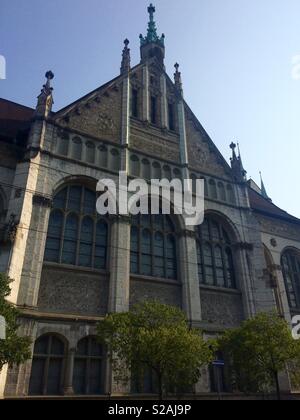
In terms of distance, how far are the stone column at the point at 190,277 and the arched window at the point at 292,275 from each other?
804cm

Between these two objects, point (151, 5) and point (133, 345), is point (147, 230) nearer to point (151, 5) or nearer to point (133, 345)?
point (133, 345)

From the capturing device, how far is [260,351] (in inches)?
525

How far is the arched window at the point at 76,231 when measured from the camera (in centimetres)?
1612

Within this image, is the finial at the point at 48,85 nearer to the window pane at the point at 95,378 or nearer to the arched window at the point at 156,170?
the arched window at the point at 156,170

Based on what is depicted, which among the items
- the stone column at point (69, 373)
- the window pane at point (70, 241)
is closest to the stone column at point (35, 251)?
the window pane at point (70, 241)

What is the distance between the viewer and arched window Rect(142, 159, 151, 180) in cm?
2005

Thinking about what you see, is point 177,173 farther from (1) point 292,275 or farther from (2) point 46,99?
(1) point 292,275

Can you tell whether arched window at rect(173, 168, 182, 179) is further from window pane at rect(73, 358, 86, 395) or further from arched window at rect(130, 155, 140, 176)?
window pane at rect(73, 358, 86, 395)

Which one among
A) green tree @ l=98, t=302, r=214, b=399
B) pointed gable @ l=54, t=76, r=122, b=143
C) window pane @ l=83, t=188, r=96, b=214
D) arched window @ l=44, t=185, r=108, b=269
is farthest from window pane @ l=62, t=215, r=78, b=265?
Answer: pointed gable @ l=54, t=76, r=122, b=143

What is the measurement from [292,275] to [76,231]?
15.2 meters

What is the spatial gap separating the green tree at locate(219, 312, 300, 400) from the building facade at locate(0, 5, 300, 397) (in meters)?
3.00

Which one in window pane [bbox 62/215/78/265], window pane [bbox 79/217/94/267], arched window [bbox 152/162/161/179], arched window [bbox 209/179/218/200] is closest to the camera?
window pane [bbox 62/215/78/265]

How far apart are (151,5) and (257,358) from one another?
3393 cm
